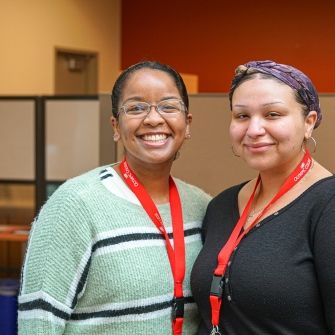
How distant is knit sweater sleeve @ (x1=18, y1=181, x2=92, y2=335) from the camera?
1389mm

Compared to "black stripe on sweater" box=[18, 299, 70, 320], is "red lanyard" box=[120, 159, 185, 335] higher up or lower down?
higher up

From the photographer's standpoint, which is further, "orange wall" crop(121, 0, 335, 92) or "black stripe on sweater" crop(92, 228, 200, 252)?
"orange wall" crop(121, 0, 335, 92)

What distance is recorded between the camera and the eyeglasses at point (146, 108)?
1.56 metres

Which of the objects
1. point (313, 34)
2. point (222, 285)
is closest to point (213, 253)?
point (222, 285)

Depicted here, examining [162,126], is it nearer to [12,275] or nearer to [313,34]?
[12,275]

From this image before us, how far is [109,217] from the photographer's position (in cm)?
146

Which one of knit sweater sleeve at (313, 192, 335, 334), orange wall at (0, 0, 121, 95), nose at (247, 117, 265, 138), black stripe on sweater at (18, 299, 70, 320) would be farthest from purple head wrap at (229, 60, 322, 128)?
orange wall at (0, 0, 121, 95)

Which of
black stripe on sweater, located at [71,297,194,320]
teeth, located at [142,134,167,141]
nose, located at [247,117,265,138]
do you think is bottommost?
black stripe on sweater, located at [71,297,194,320]

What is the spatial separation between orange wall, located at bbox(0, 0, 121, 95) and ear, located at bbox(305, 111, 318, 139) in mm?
4666

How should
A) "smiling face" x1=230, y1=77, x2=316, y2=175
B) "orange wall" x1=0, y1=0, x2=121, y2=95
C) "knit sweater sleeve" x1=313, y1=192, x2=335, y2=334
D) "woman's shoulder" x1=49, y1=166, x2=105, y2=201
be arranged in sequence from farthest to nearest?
"orange wall" x1=0, y1=0, x2=121, y2=95, "woman's shoulder" x1=49, y1=166, x2=105, y2=201, "smiling face" x1=230, y1=77, x2=316, y2=175, "knit sweater sleeve" x1=313, y1=192, x2=335, y2=334

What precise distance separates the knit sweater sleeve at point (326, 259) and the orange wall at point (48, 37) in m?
4.83

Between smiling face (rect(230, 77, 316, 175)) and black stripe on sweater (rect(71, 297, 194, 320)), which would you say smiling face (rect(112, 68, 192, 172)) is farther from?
black stripe on sweater (rect(71, 297, 194, 320))

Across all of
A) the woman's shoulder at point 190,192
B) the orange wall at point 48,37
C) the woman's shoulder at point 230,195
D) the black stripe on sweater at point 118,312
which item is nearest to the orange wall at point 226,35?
the orange wall at point 48,37

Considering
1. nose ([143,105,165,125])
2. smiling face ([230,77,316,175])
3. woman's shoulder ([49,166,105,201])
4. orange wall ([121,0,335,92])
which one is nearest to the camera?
smiling face ([230,77,316,175])
